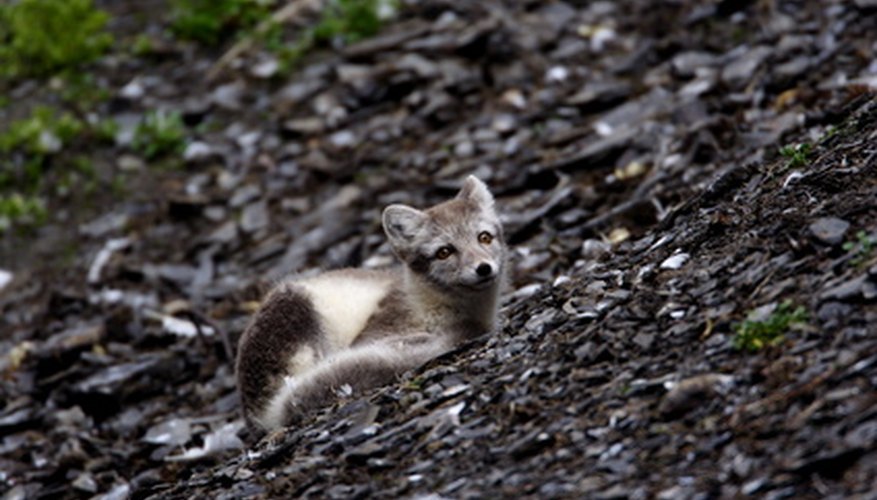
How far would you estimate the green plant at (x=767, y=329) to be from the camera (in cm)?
571

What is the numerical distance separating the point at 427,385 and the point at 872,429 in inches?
100

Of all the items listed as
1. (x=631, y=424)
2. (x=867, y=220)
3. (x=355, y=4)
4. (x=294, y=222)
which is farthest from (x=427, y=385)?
(x=355, y=4)

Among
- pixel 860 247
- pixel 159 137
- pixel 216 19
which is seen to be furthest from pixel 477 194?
pixel 216 19

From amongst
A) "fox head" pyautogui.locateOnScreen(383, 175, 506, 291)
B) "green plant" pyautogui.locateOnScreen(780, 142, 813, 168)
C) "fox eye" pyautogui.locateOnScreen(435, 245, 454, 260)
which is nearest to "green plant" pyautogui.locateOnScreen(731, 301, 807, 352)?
"green plant" pyautogui.locateOnScreen(780, 142, 813, 168)

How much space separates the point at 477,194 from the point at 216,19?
8.34 meters

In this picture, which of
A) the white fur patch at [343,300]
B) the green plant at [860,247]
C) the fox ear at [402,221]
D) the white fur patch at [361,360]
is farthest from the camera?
the fox ear at [402,221]

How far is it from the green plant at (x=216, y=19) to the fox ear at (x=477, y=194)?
26.0 feet

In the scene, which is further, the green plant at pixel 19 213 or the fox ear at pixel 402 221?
the green plant at pixel 19 213

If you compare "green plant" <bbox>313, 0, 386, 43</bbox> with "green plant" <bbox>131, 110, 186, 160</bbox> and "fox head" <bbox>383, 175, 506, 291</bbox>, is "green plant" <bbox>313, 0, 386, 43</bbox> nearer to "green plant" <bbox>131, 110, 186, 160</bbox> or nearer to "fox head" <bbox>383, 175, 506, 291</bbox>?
"green plant" <bbox>131, 110, 186, 160</bbox>

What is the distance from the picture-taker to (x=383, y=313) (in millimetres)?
8250

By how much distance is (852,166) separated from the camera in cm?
697

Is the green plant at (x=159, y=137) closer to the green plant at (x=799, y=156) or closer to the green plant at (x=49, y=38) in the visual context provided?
the green plant at (x=49, y=38)

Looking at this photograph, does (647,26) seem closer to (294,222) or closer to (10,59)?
(294,222)

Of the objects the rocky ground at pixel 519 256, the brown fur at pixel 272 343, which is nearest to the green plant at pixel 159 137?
the rocky ground at pixel 519 256
